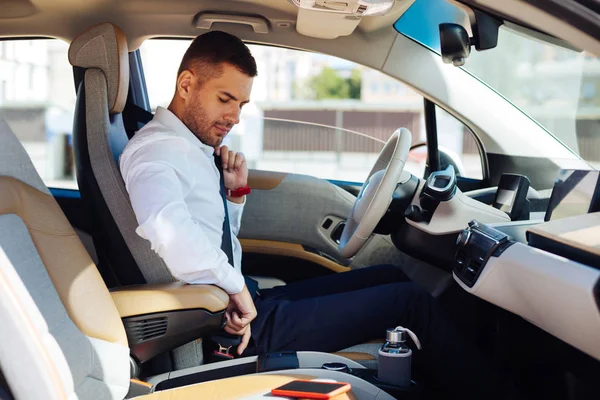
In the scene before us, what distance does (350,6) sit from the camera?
2148 mm

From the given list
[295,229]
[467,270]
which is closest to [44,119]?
[295,229]

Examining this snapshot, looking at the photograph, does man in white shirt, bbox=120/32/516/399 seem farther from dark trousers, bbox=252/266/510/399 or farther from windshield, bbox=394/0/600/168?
windshield, bbox=394/0/600/168

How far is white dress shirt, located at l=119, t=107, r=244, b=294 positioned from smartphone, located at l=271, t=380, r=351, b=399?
44 centimetres

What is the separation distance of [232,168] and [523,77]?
1309mm

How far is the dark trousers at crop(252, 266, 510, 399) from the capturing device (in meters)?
1.93

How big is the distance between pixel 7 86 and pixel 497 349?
2.20 m

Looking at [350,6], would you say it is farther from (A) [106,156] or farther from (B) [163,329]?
(B) [163,329]

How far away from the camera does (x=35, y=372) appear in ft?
4.42

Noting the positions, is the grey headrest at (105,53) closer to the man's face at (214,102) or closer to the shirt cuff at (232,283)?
the man's face at (214,102)

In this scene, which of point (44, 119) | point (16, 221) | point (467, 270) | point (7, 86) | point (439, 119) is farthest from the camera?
point (44, 119)

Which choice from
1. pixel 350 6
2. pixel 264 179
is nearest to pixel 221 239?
pixel 350 6

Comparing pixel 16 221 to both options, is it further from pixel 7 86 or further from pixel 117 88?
pixel 7 86

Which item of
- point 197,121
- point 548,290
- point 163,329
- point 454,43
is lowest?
point 163,329

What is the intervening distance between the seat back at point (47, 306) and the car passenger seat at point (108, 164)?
250 mm
